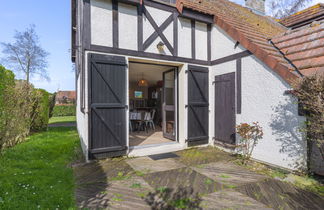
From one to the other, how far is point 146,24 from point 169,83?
205cm

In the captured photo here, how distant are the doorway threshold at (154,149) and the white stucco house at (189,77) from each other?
0.09 ft

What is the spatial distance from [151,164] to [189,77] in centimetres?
263

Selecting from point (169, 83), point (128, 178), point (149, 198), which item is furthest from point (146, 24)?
point (149, 198)

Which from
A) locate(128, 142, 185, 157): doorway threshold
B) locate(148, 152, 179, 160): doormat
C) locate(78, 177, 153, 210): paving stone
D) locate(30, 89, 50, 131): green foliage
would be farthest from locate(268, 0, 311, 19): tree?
locate(30, 89, 50, 131): green foliage

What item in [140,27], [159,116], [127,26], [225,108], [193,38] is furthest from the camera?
[159,116]

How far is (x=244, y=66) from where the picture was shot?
4.30m

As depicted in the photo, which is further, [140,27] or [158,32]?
[158,32]

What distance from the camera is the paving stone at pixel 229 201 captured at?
224 cm

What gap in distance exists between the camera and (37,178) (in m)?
2.92

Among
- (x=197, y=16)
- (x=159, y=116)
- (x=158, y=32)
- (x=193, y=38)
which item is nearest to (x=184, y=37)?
(x=193, y=38)

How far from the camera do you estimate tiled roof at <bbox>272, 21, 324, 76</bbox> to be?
10.9 ft

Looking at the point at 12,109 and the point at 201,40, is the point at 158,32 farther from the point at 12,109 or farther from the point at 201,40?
the point at 12,109

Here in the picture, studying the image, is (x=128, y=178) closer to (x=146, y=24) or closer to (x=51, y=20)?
(x=146, y=24)

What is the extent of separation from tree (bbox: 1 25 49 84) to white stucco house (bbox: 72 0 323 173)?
18.7 meters
